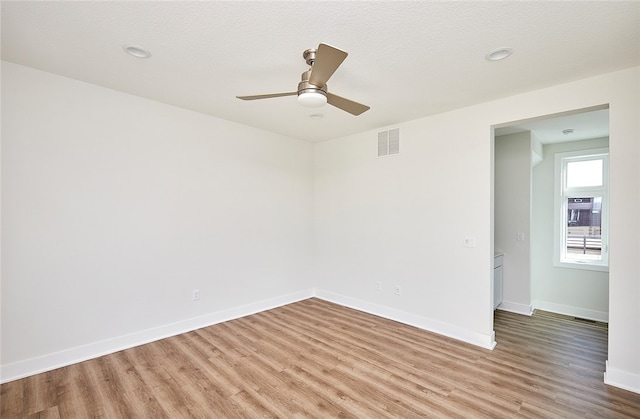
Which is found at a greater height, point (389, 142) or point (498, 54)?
point (498, 54)

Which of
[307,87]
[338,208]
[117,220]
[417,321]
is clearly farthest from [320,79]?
[417,321]

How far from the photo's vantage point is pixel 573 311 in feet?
13.8

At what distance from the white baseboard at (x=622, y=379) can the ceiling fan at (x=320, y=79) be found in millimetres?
3028

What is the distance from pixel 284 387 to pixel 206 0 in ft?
9.13

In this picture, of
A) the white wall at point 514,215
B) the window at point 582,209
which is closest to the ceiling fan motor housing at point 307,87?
the white wall at point 514,215

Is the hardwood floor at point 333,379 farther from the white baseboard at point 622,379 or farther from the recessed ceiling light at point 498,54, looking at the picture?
the recessed ceiling light at point 498,54

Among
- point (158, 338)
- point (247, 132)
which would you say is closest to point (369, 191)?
point (247, 132)

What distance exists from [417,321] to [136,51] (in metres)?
4.01

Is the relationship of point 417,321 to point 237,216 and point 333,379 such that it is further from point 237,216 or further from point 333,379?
point 237,216

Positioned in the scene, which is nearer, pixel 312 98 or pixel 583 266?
pixel 312 98

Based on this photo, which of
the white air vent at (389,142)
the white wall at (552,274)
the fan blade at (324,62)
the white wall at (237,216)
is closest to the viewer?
the fan blade at (324,62)

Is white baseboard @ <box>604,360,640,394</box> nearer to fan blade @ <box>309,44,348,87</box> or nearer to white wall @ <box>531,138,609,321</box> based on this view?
white wall @ <box>531,138,609,321</box>

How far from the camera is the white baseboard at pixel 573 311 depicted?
13.0ft

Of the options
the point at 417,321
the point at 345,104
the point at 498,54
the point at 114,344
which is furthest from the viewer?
the point at 417,321
